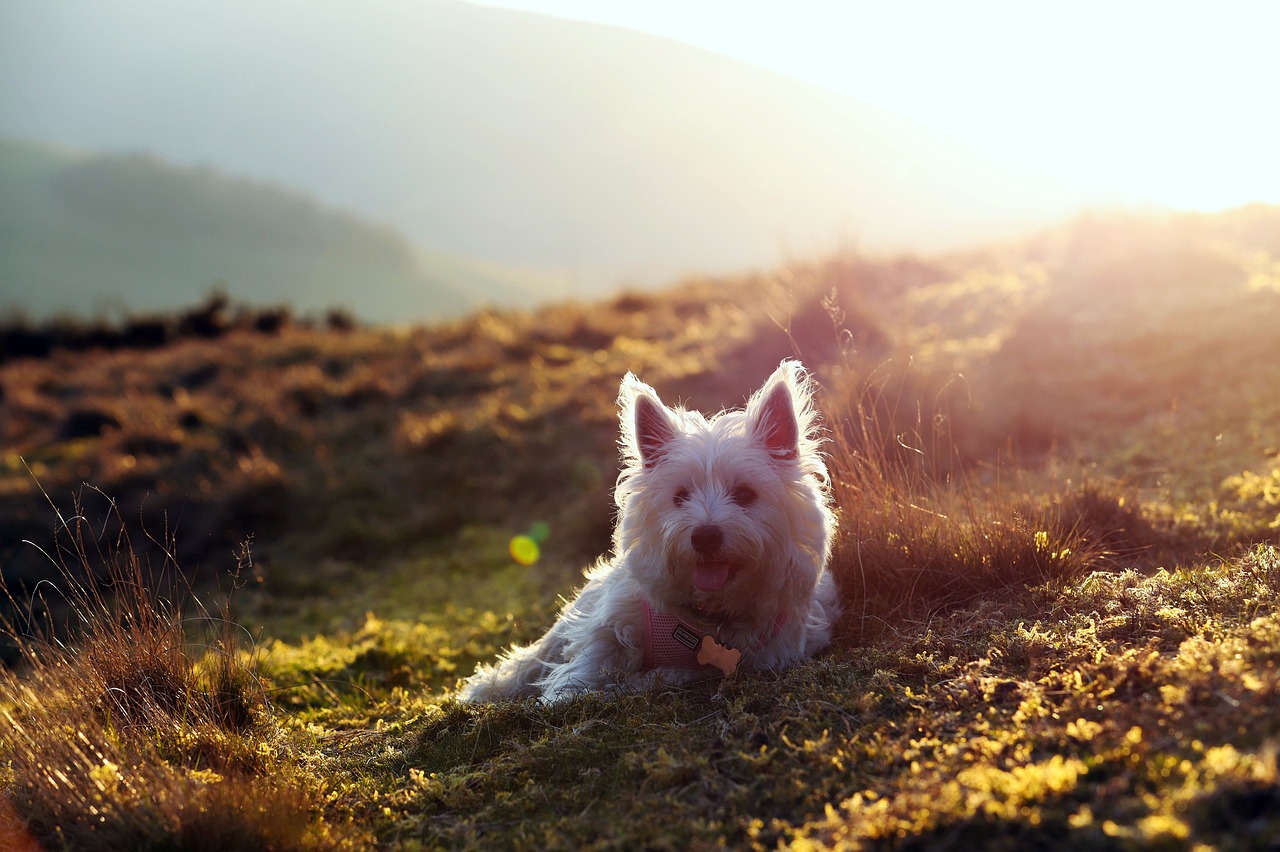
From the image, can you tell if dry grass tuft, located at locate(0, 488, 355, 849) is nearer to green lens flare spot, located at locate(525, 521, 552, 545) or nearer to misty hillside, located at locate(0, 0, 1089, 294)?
green lens flare spot, located at locate(525, 521, 552, 545)

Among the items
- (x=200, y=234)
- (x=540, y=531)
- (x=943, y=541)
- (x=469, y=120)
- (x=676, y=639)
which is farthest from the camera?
(x=469, y=120)

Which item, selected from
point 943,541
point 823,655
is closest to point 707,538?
point 823,655

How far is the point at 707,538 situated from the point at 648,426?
891 mm

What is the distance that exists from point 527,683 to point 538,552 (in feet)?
16.4

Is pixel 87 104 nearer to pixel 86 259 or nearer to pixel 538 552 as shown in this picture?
pixel 86 259

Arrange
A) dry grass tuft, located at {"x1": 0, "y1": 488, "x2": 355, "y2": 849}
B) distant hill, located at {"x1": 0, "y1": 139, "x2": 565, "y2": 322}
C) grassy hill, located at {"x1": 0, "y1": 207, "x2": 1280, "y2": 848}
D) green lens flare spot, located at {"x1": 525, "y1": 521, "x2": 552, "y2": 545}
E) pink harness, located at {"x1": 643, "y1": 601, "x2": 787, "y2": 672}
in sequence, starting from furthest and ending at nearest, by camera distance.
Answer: distant hill, located at {"x1": 0, "y1": 139, "x2": 565, "y2": 322} < green lens flare spot, located at {"x1": 525, "y1": 521, "x2": 552, "y2": 545} < pink harness, located at {"x1": 643, "y1": 601, "x2": 787, "y2": 672} < dry grass tuft, located at {"x1": 0, "y1": 488, "x2": 355, "y2": 849} < grassy hill, located at {"x1": 0, "y1": 207, "x2": 1280, "y2": 848}

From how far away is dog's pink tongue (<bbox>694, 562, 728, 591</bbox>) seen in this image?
454 cm

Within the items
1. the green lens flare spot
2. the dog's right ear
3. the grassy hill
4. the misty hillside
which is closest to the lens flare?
the green lens flare spot

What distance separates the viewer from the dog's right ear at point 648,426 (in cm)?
500

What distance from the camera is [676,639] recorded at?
4.82m

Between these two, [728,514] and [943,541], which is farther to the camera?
[943,541]

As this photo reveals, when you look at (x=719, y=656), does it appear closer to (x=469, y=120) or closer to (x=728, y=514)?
(x=728, y=514)

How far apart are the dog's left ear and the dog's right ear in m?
0.49

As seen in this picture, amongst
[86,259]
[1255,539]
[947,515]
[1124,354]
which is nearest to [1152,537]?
[1255,539]
